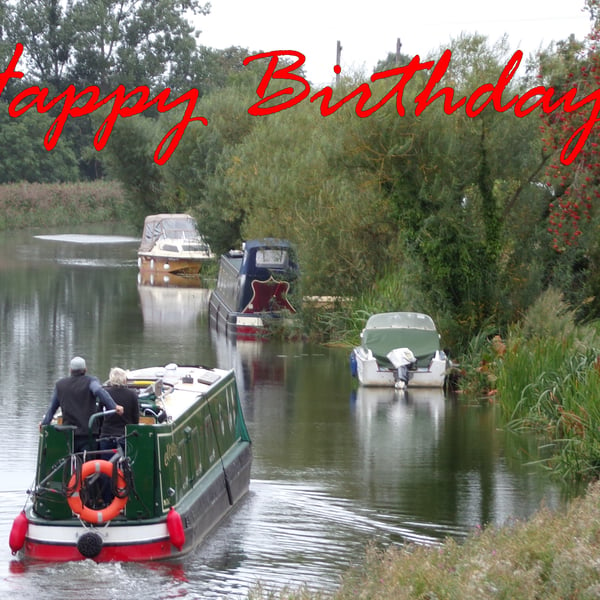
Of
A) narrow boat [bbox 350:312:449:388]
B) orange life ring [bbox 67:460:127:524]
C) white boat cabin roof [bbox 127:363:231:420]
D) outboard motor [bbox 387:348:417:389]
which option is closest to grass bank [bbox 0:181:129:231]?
narrow boat [bbox 350:312:449:388]

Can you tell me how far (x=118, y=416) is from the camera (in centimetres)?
1328

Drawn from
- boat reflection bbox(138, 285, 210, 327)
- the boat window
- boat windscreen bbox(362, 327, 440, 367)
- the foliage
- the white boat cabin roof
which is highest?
the foliage

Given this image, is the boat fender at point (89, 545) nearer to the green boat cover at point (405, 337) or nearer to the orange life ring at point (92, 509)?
the orange life ring at point (92, 509)

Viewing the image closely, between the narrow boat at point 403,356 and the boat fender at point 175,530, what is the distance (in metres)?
13.0

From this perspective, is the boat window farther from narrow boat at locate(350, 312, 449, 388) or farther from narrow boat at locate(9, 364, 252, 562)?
narrow boat at locate(9, 364, 252, 562)

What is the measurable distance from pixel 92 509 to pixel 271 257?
22288mm

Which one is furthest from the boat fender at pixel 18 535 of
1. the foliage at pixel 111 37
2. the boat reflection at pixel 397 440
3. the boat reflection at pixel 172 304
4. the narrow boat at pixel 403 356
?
the foliage at pixel 111 37

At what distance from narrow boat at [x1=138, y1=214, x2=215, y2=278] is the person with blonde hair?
1524 inches

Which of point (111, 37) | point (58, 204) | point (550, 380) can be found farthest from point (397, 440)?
point (111, 37)

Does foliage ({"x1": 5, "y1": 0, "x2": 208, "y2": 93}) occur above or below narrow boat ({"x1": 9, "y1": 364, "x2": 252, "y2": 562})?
above

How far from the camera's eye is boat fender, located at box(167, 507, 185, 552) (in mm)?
12594

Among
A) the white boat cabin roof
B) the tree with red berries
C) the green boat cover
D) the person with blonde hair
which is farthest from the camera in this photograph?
the green boat cover

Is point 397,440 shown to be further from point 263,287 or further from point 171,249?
point 171,249

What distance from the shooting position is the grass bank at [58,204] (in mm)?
85500
